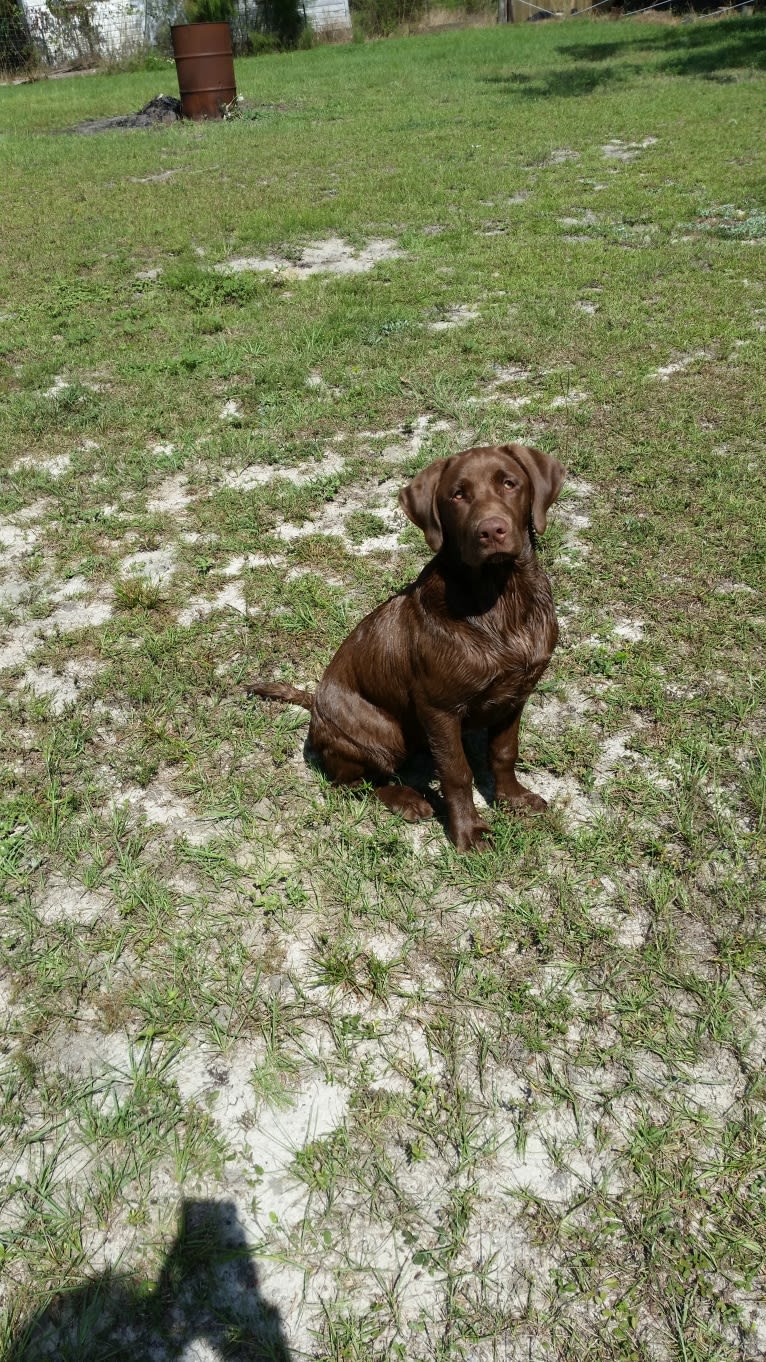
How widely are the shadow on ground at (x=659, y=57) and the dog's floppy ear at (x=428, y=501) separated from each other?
15.7 m

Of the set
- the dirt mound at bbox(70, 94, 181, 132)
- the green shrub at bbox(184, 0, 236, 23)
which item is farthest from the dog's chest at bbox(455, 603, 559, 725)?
the green shrub at bbox(184, 0, 236, 23)

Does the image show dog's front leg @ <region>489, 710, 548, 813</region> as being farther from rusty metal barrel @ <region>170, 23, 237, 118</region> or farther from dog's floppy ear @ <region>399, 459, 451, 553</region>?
rusty metal barrel @ <region>170, 23, 237, 118</region>

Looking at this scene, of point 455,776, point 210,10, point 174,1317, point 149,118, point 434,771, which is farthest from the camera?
point 210,10

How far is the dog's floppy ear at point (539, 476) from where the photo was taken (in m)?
2.43

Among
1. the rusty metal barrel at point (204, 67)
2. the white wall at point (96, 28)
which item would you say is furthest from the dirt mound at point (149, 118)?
the white wall at point (96, 28)

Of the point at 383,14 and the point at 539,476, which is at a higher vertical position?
the point at 383,14

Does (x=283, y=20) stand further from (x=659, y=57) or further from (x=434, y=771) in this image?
(x=434, y=771)

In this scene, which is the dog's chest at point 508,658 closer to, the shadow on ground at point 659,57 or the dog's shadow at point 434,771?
the dog's shadow at point 434,771

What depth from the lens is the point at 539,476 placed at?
2436 mm

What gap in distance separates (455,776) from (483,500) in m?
0.86

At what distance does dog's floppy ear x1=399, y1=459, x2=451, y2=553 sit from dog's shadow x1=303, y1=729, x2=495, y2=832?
0.86m

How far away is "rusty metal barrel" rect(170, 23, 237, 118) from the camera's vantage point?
14.4 metres

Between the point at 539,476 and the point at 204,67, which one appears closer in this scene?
the point at 539,476

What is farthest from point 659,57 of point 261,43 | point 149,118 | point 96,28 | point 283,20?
point 96,28
